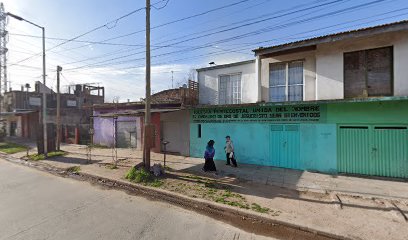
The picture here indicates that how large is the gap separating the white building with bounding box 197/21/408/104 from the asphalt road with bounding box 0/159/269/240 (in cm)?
711

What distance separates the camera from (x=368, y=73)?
853 centimetres

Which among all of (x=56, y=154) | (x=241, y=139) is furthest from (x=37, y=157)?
(x=241, y=139)

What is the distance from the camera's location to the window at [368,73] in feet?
27.0

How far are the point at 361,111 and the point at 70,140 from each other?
71.1 feet

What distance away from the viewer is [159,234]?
4.51m

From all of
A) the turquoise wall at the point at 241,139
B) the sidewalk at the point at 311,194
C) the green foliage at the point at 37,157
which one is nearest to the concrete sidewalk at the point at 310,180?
the sidewalk at the point at 311,194

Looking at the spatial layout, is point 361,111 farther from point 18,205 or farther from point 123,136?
point 123,136

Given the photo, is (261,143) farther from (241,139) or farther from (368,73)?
(368,73)

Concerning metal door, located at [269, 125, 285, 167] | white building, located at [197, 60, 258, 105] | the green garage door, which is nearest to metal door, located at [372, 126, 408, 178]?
the green garage door

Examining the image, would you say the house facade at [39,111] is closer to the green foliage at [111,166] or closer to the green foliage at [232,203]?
the green foliage at [111,166]

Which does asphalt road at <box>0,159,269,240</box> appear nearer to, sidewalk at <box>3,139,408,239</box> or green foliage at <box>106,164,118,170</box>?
sidewalk at <box>3,139,408,239</box>

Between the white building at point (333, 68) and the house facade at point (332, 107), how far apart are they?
0.03 m

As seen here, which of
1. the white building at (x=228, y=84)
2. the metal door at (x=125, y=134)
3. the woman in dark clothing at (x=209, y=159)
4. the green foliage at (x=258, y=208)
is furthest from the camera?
the metal door at (x=125, y=134)

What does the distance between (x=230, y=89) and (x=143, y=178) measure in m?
6.76
